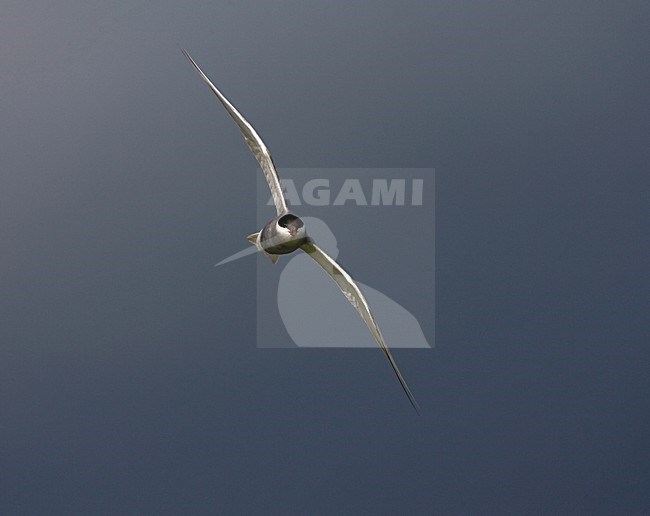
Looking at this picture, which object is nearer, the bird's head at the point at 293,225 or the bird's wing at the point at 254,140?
the bird's head at the point at 293,225

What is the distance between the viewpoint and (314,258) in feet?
9.29

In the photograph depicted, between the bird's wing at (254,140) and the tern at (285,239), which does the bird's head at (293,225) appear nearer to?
the tern at (285,239)

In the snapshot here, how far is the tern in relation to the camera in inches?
104

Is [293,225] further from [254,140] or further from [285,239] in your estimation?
[254,140]

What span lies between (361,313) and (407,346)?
4.77 ft

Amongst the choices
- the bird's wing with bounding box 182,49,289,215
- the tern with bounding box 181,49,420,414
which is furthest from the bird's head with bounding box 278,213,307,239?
the bird's wing with bounding box 182,49,289,215

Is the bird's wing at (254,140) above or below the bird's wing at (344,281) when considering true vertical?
above

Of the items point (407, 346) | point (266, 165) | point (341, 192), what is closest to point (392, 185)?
point (341, 192)

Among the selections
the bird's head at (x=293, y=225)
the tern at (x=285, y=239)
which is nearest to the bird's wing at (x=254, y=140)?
the tern at (x=285, y=239)

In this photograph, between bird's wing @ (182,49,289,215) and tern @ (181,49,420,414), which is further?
bird's wing @ (182,49,289,215)

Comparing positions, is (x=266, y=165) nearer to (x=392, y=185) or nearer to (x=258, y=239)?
(x=258, y=239)

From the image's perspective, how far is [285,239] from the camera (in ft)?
8.64

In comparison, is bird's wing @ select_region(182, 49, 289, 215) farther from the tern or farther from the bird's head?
the bird's head

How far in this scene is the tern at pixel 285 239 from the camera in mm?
2633
